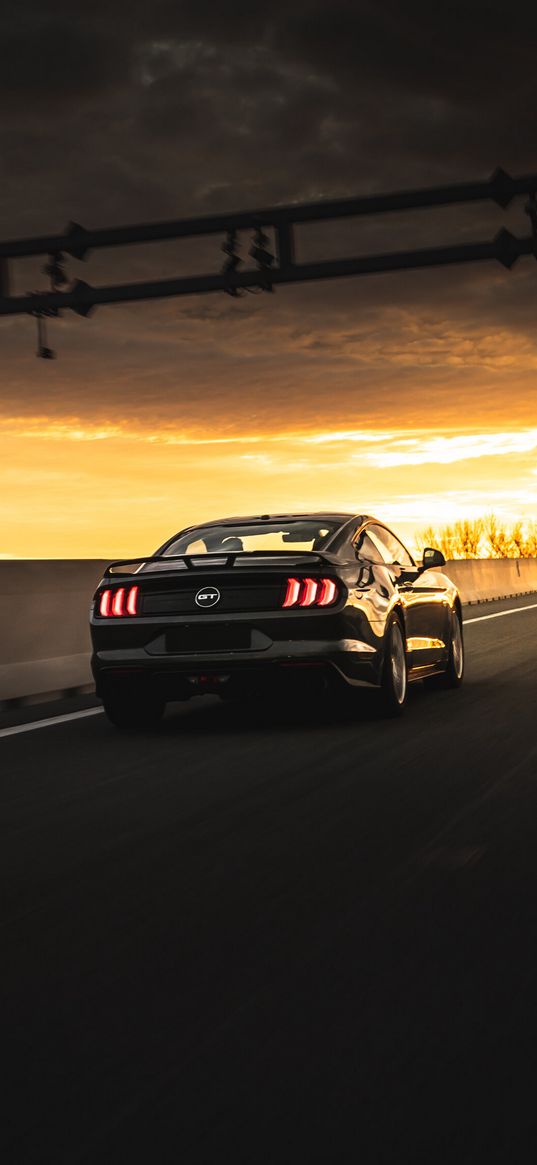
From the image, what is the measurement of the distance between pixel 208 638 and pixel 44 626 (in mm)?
4169

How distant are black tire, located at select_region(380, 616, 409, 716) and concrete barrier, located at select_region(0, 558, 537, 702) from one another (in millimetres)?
3570

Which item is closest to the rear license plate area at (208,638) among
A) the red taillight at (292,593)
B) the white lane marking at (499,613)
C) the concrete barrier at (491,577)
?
the red taillight at (292,593)

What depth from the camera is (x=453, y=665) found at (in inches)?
523

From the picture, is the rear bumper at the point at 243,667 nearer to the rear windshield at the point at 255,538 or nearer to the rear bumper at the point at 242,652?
the rear bumper at the point at 242,652

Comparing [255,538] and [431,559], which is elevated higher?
[255,538]

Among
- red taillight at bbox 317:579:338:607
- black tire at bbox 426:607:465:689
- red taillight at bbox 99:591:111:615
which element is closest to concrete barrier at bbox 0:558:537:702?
red taillight at bbox 99:591:111:615

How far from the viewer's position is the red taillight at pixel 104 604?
10.6 meters

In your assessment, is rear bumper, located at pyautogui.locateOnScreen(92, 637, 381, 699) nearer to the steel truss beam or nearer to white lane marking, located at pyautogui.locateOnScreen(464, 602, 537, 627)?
the steel truss beam

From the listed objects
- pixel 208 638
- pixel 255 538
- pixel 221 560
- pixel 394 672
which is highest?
pixel 255 538

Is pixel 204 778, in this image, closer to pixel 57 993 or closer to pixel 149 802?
pixel 149 802

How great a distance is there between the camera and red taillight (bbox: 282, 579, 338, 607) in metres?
10.2

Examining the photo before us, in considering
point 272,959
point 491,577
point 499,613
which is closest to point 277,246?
point 499,613

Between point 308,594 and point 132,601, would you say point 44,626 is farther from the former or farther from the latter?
point 308,594

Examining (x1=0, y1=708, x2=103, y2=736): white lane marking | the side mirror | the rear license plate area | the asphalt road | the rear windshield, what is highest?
the rear windshield
